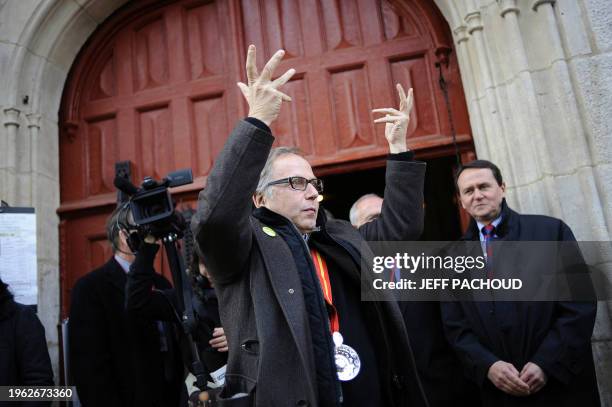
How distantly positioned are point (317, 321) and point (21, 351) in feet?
6.97

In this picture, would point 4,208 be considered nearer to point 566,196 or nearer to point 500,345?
point 500,345

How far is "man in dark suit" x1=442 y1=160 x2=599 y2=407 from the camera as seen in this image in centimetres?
246

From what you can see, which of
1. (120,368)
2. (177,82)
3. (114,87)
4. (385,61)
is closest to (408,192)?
(120,368)

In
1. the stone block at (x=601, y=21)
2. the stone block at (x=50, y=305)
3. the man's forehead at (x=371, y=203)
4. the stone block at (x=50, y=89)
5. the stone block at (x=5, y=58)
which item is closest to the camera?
the stone block at (x=601, y=21)

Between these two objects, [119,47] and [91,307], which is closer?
[91,307]

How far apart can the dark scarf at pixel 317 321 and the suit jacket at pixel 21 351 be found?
6.37ft

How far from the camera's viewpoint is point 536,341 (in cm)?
256

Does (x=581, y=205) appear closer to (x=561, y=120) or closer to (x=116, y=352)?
(x=561, y=120)

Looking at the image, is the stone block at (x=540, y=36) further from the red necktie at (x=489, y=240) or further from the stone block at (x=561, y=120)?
the red necktie at (x=489, y=240)

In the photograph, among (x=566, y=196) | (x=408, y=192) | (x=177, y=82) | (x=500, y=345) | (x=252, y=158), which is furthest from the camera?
(x=177, y=82)

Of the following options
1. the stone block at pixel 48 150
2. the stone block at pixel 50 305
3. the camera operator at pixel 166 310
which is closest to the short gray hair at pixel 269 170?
the camera operator at pixel 166 310

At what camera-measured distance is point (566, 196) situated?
3.13 meters

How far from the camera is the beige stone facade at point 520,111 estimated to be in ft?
10.1

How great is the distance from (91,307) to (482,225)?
89.4 inches
